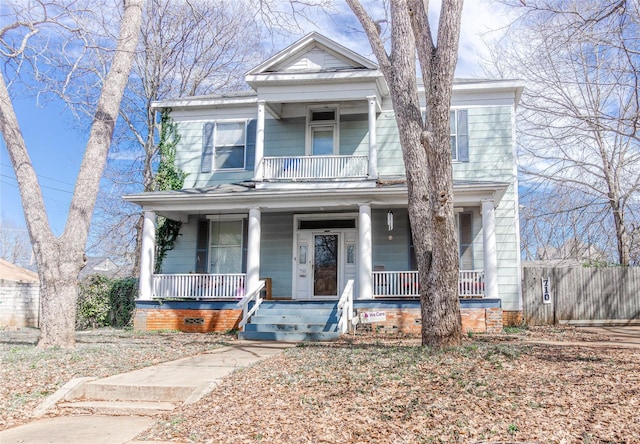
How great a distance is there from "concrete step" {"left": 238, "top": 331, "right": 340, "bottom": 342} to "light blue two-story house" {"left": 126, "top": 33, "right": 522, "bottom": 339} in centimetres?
26

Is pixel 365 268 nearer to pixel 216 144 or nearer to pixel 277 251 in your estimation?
pixel 277 251

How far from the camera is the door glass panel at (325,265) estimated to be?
49.0ft

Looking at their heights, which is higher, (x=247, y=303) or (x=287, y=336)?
(x=247, y=303)

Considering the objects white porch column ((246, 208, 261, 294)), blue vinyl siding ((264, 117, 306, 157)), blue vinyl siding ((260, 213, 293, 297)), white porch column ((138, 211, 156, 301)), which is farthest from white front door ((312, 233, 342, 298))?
white porch column ((138, 211, 156, 301))

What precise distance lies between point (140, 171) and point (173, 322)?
1139 centimetres

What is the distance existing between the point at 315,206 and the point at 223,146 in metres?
4.11

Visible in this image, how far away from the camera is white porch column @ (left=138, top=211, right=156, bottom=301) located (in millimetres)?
13984

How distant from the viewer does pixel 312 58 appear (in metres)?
14.8

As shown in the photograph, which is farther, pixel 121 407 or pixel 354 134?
pixel 354 134

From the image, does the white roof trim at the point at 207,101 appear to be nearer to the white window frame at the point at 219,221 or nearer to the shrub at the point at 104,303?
the white window frame at the point at 219,221

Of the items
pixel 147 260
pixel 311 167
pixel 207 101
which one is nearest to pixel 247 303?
pixel 147 260

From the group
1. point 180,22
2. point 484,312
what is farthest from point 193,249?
point 180,22

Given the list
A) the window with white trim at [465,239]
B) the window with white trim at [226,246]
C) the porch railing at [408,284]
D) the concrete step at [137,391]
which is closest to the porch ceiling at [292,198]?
the window with white trim at [465,239]

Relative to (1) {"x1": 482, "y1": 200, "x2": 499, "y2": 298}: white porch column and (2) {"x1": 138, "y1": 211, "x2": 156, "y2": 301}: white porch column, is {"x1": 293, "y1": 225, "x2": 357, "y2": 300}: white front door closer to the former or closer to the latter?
(1) {"x1": 482, "y1": 200, "x2": 499, "y2": 298}: white porch column
